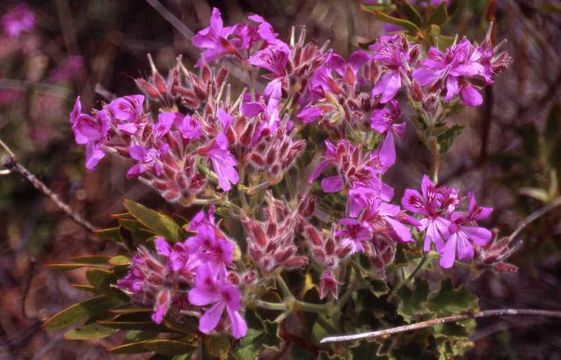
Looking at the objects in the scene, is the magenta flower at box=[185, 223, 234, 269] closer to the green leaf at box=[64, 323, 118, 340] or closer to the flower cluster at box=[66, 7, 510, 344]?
the flower cluster at box=[66, 7, 510, 344]

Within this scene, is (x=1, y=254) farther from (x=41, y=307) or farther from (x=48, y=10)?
(x=48, y=10)

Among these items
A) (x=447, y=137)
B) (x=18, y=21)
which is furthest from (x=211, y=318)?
(x=18, y=21)

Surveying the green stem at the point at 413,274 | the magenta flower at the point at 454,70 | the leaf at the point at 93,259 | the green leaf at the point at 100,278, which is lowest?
the leaf at the point at 93,259

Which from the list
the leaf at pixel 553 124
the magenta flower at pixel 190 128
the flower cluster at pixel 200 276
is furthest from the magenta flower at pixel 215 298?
the leaf at pixel 553 124

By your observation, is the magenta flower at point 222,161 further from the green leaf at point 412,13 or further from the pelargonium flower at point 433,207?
the green leaf at point 412,13

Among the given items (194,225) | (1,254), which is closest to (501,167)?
(194,225)

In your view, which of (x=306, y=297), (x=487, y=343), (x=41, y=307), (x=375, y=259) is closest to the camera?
(x=375, y=259)

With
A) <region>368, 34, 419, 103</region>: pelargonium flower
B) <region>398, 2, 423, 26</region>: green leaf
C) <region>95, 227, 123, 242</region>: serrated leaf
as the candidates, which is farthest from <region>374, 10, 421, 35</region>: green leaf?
<region>95, 227, 123, 242</region>: serrated leaf
